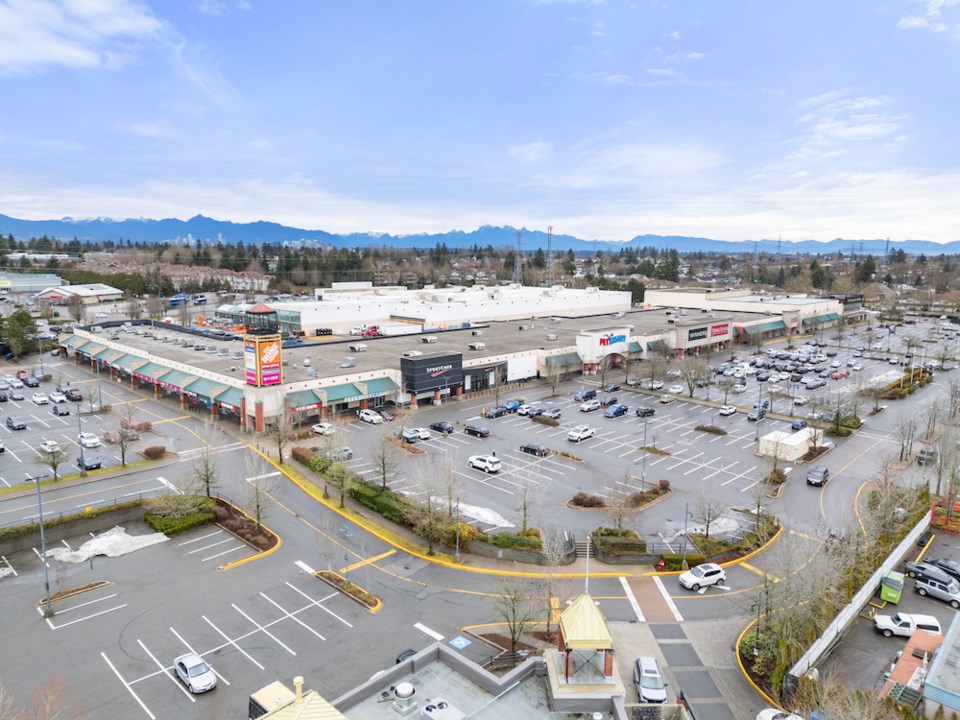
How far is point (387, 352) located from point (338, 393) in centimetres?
1387

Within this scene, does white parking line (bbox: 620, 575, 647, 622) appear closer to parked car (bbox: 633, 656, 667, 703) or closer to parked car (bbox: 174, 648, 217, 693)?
parked car (bbox: 633, 656, 667, 703)

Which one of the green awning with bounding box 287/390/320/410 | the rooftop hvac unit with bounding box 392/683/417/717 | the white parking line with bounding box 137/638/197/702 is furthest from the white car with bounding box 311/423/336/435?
the rooftop hvac unit with bounding box 392/683/417/717

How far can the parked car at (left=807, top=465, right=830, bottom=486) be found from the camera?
36406 millimetres

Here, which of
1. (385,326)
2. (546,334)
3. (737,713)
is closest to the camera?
(737,713)

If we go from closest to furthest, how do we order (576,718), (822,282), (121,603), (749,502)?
(576,718) → (121,603) → (749,502) → (822,282)

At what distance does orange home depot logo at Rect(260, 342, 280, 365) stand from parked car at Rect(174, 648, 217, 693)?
27.2 metres

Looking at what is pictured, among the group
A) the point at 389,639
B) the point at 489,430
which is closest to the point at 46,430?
the point at 489,430

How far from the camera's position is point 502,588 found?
898 inches

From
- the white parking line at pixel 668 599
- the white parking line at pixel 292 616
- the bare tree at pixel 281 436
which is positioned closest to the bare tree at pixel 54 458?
the bare tree at pixel 281 436

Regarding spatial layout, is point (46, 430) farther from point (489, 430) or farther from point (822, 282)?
point (822, 282)

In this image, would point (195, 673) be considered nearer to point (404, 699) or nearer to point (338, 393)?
point (404, 699)

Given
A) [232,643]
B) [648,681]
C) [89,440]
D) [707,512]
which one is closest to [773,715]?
[648,681]

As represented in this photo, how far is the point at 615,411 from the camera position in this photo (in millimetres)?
51250

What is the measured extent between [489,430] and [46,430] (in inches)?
1300
